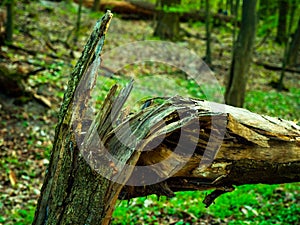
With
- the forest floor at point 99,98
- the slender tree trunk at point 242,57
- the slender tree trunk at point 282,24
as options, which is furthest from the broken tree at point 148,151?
the slender tree trunk at point 282,24

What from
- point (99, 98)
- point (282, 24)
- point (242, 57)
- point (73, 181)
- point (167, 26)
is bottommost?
point (99, 98)

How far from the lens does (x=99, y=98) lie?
32.4 feet

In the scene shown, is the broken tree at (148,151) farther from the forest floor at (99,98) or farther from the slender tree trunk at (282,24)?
the slender tree trunk at (282,24)

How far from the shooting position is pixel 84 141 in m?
3.05

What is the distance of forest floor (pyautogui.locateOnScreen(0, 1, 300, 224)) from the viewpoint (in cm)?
560

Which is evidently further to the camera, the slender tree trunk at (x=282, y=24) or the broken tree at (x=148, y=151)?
the slender tree trunk at (x=282, y=24)

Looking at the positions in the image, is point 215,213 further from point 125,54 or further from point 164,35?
point 164,35

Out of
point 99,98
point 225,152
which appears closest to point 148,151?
point 225,152

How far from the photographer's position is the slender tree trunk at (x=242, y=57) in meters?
9.52

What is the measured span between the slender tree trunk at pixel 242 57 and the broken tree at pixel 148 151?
6.78m

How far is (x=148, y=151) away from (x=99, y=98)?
7.11m

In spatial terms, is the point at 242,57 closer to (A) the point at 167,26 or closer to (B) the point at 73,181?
(B) the point at 73,181

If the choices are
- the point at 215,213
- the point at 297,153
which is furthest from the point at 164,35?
the point at 297,153

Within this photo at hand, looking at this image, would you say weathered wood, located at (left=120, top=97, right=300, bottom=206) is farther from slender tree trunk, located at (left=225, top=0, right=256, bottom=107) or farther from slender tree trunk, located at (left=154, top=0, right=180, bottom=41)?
slender tree trunk, located at (left=154, top=0, right=180, bottom=41)
